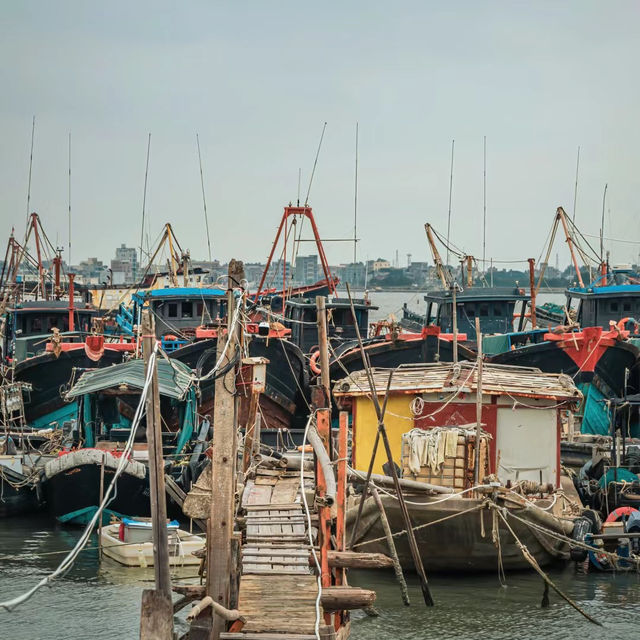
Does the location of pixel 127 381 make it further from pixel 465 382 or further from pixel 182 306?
pixel 182 306

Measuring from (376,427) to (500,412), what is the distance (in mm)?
2473

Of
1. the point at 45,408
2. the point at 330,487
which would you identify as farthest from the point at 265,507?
the point at 45,408

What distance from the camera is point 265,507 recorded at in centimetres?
1407

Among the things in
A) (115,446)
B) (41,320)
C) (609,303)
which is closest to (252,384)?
(115,446)

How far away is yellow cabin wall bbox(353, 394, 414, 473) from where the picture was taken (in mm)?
19656

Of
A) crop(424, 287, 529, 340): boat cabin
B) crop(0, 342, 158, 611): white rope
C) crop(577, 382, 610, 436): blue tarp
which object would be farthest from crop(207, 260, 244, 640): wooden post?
crop(424, 287, 529, 340): boat cabin

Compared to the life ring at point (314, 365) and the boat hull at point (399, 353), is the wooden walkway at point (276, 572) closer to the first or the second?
the boat hull at point (399, 353)

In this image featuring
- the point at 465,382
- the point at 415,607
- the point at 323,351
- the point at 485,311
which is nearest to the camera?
the point at 323,351

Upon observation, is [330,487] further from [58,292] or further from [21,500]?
[58,292]

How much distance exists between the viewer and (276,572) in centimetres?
1178

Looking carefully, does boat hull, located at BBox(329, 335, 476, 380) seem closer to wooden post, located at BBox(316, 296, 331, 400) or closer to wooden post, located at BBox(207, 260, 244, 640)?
wooden post, located at BBox(316, 296, 331, 400)

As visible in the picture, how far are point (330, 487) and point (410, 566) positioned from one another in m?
6.60

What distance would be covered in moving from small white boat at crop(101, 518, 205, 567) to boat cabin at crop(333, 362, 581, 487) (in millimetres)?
3973

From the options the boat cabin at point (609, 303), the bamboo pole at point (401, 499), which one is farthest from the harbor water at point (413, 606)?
the boat cabin at point (609, 303)
